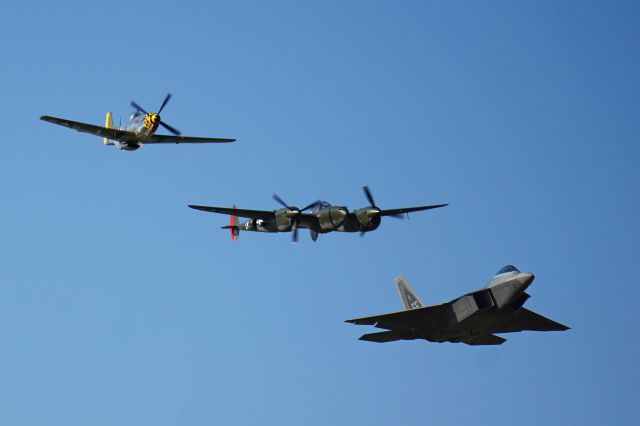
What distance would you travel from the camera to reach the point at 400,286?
3024 inches

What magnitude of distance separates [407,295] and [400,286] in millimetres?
990

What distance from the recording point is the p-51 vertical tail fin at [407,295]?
7556cm

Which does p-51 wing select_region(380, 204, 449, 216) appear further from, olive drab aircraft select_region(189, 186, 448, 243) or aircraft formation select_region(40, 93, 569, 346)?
olive drab aircraft select_region(189, 186, 448, 243)

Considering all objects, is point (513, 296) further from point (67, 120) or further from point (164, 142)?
point (67, 120)

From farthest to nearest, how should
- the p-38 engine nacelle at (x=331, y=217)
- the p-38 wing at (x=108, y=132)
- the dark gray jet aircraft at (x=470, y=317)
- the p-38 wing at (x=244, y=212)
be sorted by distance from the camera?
the p-38 wing at (x=108, y=132) → the p-38 wing at (x=244, y=212) → the p-38 engine nacelle at (x=331, y=217) → the dark gray jet aircraft at (x=470, y=317)

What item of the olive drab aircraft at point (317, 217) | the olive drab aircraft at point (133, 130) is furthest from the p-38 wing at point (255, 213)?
the olive drab aircraft at point (133, 130)

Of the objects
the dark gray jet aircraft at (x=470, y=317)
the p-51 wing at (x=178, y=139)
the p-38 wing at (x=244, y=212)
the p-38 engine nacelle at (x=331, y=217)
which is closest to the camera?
the dark gray jet aircraft at (x=470, y=317)

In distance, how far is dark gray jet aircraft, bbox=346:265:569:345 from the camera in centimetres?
6650

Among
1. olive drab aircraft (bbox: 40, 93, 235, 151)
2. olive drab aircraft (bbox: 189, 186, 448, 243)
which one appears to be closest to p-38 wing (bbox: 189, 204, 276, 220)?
olive drab aircraft (bbox: 189, 186, 448, 243)

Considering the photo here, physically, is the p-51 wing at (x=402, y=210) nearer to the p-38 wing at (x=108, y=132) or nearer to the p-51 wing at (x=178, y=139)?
the p-51 wing at (x=178, y=139)

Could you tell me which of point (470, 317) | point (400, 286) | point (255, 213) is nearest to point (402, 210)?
point (400, 286)

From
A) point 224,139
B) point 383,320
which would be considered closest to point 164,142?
point 224,139

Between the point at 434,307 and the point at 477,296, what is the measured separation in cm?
345

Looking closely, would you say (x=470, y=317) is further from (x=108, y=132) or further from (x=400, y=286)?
(x=108, y=132)
